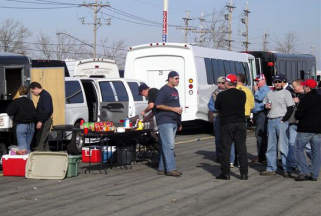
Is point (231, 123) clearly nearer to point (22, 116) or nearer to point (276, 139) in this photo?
point (276, 139)

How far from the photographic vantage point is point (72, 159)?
469 inches

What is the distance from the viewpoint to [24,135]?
13.2m

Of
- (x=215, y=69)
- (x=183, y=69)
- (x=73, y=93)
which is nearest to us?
(x=73, y=93)

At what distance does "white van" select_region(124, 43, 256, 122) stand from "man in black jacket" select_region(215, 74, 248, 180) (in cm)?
937

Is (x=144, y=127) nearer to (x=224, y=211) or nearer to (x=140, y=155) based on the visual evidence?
(x=140, y=155)

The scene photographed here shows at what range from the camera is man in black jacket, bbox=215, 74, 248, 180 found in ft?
37.6

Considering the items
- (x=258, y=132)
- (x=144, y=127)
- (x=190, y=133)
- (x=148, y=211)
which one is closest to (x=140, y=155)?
(x=144, y=127)

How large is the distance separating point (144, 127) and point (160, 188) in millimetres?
2878

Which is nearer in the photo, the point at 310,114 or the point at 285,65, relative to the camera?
the point at 310,114

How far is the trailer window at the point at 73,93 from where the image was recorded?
16.3 metres

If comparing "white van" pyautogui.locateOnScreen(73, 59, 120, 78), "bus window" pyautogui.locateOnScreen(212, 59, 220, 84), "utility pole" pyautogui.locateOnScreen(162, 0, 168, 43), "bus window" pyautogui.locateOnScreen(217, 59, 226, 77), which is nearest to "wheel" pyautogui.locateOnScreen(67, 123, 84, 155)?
"bus window" pyautogui.locateOnScreen(212, 59, 220, 84)

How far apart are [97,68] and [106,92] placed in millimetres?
7223

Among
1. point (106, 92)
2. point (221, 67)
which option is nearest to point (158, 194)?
point (106, 92)

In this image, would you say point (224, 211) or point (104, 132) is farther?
point (104, 132)
